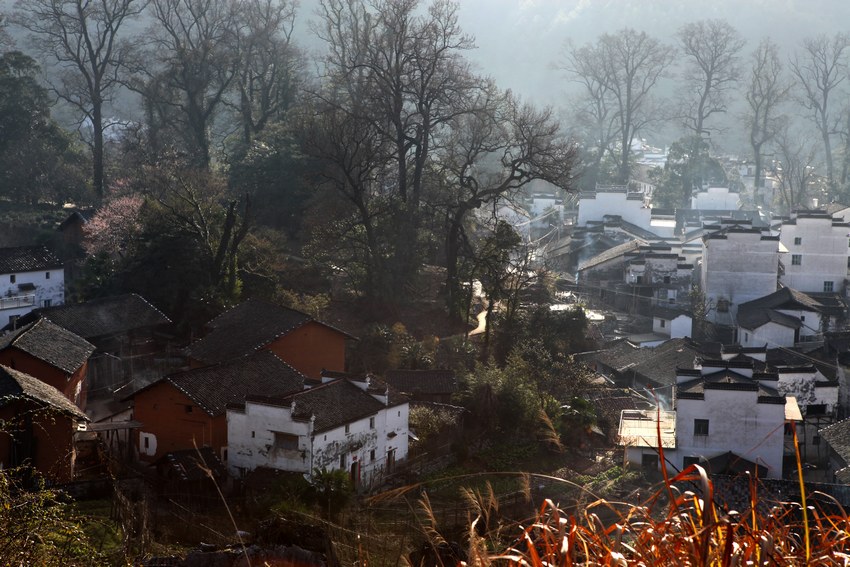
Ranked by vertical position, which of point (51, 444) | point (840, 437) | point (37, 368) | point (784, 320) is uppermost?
point (784, 320)

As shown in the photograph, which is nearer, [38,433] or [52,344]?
[38,433]

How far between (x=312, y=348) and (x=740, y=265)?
15679 mm

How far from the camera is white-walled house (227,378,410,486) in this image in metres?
15.6

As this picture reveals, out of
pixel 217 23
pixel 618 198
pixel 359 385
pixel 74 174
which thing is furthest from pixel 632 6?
pixel 359 385

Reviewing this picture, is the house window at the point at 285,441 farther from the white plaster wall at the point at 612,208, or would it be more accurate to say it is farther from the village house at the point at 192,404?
the white plaster wall at the point at 612,208

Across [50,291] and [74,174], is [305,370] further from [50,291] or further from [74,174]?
[74,174]

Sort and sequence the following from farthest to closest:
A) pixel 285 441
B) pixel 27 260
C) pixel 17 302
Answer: pixel 27 260, pixel 17 302, pixel 285 441

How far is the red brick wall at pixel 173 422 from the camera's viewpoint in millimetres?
16797

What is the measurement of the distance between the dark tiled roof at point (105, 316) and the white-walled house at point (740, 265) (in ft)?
56.1

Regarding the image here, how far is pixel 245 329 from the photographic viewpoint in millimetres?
20938

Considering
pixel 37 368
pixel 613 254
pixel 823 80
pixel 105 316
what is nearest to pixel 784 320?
pixel 613 254

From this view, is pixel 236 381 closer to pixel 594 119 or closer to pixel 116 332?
pixel 116 332

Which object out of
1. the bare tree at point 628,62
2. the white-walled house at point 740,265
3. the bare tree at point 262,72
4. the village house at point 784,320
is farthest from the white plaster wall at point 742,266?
the bare tree at point 628,62

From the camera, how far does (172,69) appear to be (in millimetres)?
33844
